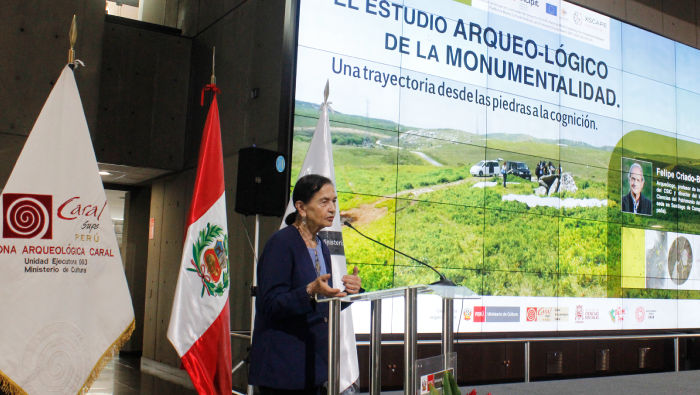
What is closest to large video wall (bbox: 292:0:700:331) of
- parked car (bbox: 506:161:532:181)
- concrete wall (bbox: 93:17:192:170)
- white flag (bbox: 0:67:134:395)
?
parked car (bbox: 506:161:532:181)

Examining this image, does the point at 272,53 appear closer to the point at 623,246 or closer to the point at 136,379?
the point at 136,379

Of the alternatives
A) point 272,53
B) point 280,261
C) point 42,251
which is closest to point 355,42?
point 272,53

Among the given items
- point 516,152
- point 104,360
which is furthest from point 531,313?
point 104,360

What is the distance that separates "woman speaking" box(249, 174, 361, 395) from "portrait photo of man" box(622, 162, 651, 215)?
592 centimetres

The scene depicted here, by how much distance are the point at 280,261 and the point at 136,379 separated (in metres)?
5.28

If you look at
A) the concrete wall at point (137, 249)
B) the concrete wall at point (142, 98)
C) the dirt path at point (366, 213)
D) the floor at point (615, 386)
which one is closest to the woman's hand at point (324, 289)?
the floor at point (615, 386)

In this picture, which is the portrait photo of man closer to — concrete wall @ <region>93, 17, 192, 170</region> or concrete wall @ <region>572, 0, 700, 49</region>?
concrete wall @ <region>572, 0, 700, 49</region>

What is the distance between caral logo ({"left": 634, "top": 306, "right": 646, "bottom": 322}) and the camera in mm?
6922

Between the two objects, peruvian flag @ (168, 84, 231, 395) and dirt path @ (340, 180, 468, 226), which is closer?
peruvian flag @ (168, 84, 231, 395)

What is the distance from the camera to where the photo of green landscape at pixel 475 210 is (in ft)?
17.3

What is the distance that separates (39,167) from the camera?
3186 mm

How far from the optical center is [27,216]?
3.12 m

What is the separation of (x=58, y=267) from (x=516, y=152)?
453cm

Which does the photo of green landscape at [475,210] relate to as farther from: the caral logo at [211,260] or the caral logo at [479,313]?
the caral logo at [211,260]
